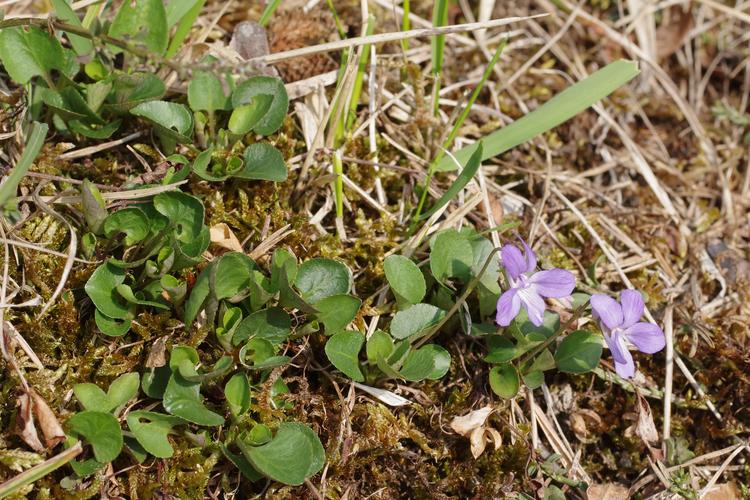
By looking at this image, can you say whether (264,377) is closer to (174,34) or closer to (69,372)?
(69,372)

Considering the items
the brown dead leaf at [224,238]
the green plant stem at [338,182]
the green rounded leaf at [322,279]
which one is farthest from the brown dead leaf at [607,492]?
the brown dead leaf at [224,238]

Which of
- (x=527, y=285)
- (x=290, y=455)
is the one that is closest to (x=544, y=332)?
(x=527, y=285)

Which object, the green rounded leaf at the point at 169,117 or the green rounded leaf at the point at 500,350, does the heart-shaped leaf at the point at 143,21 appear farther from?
the green rounded leaf at the point at 500,350

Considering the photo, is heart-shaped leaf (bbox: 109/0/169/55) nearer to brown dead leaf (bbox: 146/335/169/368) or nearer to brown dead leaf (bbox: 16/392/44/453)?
brown dead leaf (bbox: 146/335/169/368)

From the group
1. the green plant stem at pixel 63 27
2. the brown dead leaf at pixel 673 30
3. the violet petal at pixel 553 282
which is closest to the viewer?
the green plant stem at pixel 63 27

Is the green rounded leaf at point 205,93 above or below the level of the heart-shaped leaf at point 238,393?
above

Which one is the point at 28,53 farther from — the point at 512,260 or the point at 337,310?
the point at 512,260

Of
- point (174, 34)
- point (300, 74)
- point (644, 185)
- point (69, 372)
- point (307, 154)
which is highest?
point (174, 34)

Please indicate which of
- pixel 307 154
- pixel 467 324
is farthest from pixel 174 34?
pixel 467 324
